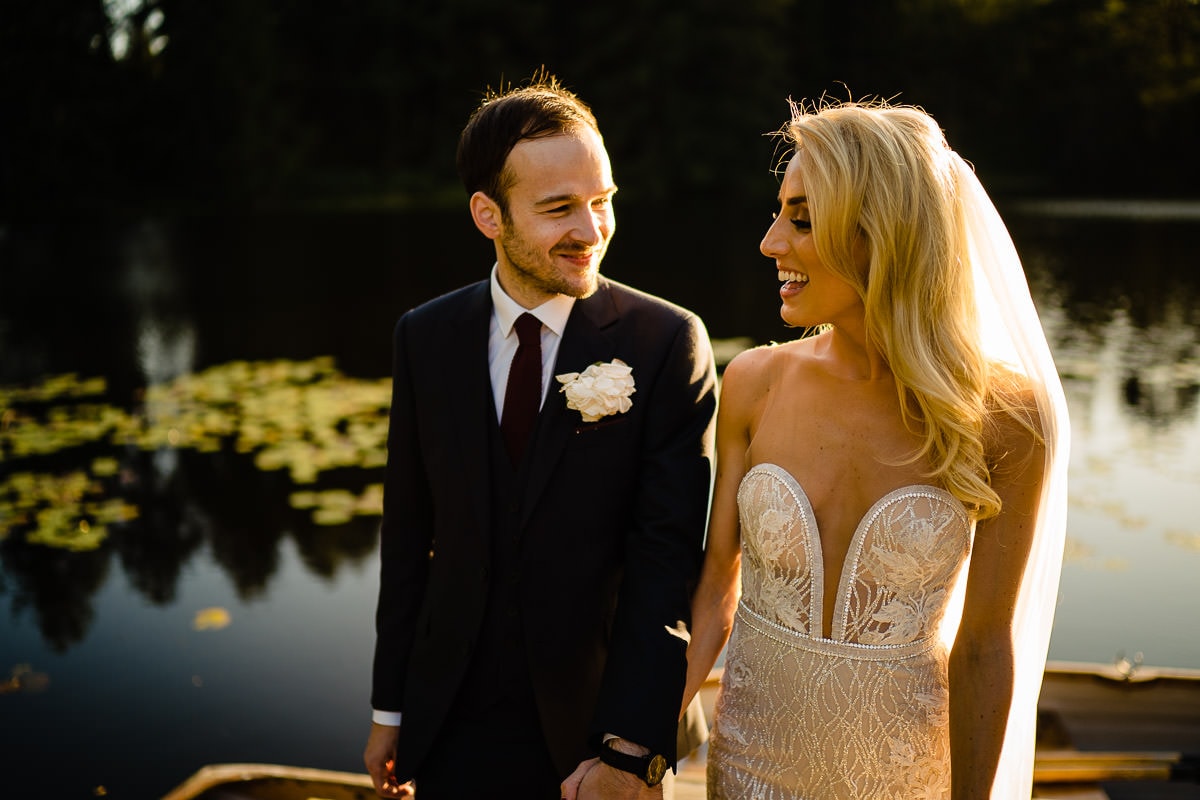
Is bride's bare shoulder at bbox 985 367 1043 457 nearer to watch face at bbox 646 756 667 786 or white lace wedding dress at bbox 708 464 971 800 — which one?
white lace wedding dress at bbox 708 464 971 800

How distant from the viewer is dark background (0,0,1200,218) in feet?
85.5

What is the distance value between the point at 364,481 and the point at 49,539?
2.08 metres

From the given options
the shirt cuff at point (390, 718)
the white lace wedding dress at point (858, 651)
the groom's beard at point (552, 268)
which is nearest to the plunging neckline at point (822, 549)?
the white lace wedding dress at point (858, 651)

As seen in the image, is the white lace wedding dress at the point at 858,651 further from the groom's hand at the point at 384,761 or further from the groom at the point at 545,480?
the groom's hand at the point at 384,761

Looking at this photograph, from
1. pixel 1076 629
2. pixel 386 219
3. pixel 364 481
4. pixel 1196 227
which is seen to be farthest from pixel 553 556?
pixel 386 219

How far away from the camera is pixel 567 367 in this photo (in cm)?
229

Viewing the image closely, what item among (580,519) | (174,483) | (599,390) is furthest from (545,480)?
(174,483)

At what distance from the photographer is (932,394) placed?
6.64 feet

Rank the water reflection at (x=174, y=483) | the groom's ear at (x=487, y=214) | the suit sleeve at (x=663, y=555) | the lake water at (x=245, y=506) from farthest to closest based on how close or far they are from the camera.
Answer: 1. the water reflection at (x=174, y=483)
2. the lake water at (x=245, y=506)
3. the groom's ear at (x=487, y=214)
4. the suit sleeve at (x=663, y=555)

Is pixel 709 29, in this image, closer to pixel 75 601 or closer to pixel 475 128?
pixel 75 601

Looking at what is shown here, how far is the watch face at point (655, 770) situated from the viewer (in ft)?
6.89

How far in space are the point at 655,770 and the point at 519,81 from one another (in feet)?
110

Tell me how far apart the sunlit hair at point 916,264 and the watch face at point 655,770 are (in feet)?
2.66

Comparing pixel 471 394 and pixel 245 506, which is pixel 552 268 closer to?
pixel 471 394
